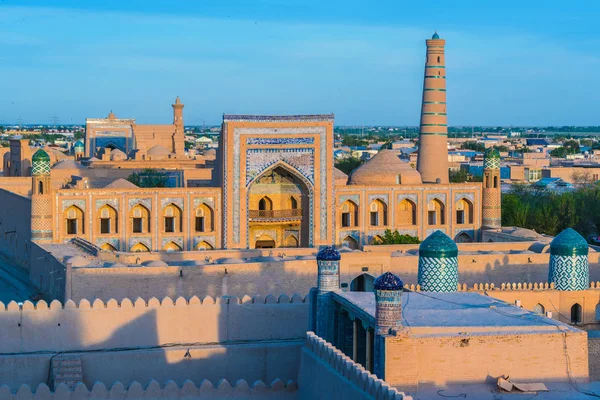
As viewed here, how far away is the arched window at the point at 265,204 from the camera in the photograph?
3206 centimetres

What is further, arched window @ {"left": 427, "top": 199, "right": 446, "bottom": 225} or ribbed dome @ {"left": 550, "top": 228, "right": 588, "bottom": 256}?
Result: arched window @ {"left": 427, "top": 199, "right": 446, "bottom": 225}

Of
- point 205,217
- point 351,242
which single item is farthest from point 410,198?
point 205,217

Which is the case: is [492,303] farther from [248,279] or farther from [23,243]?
[23,243]

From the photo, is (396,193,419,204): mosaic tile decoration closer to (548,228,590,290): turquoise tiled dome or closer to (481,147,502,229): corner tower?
(481,147,502,229): corner tower

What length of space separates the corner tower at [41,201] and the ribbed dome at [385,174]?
993 centimetres

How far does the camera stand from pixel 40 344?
15781 mm

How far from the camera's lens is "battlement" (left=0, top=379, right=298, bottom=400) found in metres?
14.0

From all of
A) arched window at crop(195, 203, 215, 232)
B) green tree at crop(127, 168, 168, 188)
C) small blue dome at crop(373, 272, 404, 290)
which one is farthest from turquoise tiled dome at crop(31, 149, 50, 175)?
small blue dome at crop(373, 272, 404, 290)

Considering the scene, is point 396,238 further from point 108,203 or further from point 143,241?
point 108,203

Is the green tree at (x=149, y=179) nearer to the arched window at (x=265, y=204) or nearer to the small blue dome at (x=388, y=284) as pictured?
the arched window at (x=265, y=204)

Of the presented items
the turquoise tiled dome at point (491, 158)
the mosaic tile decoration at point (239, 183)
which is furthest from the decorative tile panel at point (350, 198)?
the turquoise tiled dome at point (491, 158)

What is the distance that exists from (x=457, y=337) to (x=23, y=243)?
1962cm

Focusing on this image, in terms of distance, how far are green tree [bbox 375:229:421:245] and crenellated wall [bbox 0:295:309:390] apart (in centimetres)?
1560

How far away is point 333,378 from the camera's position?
12312 millimetres
